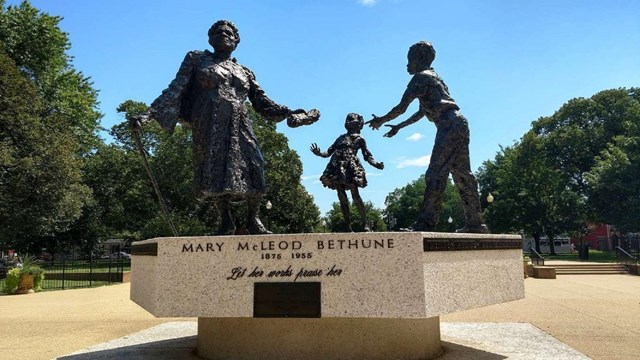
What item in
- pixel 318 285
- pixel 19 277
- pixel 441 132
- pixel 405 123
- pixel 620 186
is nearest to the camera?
pixel 318 285

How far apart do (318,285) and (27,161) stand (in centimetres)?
2274

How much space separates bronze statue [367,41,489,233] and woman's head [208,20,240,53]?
8.30ft

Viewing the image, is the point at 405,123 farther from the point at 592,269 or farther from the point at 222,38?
the point at 592,269

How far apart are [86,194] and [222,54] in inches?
1047

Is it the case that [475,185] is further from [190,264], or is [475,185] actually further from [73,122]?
[73,122]

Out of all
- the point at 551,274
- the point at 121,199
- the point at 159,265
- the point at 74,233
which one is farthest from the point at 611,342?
the point at 74,233

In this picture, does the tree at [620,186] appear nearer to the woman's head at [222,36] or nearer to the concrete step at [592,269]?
the concrete step at [592,269]

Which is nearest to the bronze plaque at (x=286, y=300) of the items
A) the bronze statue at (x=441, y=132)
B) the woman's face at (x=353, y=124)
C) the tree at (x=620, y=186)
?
the bronze statue at (x=441, y=132)

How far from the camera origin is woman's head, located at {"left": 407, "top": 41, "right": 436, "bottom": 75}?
7707 millimetres

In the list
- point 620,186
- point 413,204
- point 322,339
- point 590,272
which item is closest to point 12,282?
point 322,339

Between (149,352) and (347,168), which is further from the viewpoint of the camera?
(347,168)

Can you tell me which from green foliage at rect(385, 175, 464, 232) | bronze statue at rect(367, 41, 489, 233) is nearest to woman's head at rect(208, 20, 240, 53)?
bronze statue at rect(367, 41, 489, 233)

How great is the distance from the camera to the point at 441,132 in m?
7.50

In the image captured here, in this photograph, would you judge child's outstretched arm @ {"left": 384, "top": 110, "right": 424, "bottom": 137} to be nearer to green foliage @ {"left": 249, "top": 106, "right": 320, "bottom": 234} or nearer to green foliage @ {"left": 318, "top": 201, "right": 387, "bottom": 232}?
green foliage @ {"left": 318, "top": 201, "right": 387, "bottom": 232}
